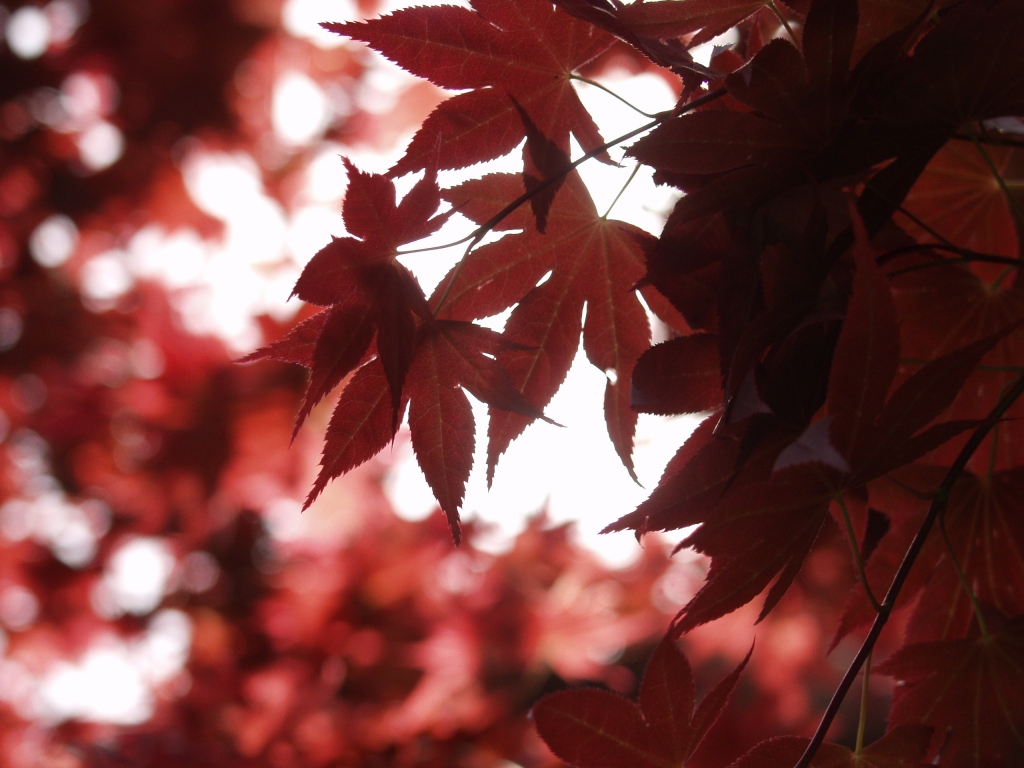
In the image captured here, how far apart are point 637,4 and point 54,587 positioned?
2.86 m

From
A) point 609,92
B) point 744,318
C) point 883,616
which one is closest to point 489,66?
point 609,92

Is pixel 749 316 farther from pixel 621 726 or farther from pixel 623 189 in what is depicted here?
pixel 621 726

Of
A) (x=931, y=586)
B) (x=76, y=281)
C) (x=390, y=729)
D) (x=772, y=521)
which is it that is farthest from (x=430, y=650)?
(x=76, y=281)

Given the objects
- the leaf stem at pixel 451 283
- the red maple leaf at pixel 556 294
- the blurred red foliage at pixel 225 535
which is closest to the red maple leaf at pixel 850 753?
the red maple leaf at pixel 556 294

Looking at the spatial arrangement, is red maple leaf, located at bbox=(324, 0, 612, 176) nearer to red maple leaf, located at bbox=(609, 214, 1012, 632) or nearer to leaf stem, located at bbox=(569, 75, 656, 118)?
leaf stem, located at bbox=(569, 75, 656, 118)

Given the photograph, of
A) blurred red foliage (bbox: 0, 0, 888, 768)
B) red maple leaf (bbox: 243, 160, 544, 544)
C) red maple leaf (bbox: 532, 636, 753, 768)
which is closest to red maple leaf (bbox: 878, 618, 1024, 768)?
red maple leaf (bbox: 532, 636, 753, 768)

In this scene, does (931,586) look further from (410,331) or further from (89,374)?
(89,374)

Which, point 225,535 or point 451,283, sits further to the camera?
point 225,535

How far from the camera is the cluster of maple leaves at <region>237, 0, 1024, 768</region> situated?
1.13ft

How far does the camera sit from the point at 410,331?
1.35 feet

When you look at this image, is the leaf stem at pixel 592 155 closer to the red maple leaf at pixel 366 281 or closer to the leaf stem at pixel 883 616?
the red maple leaf at pixel 366 281

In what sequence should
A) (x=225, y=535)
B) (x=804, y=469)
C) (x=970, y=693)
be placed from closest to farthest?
(x=804, y=469) → (x=970, y=693) → (x=225, y=535)

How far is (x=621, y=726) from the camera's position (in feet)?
1.39

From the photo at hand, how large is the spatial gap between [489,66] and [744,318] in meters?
0.22
